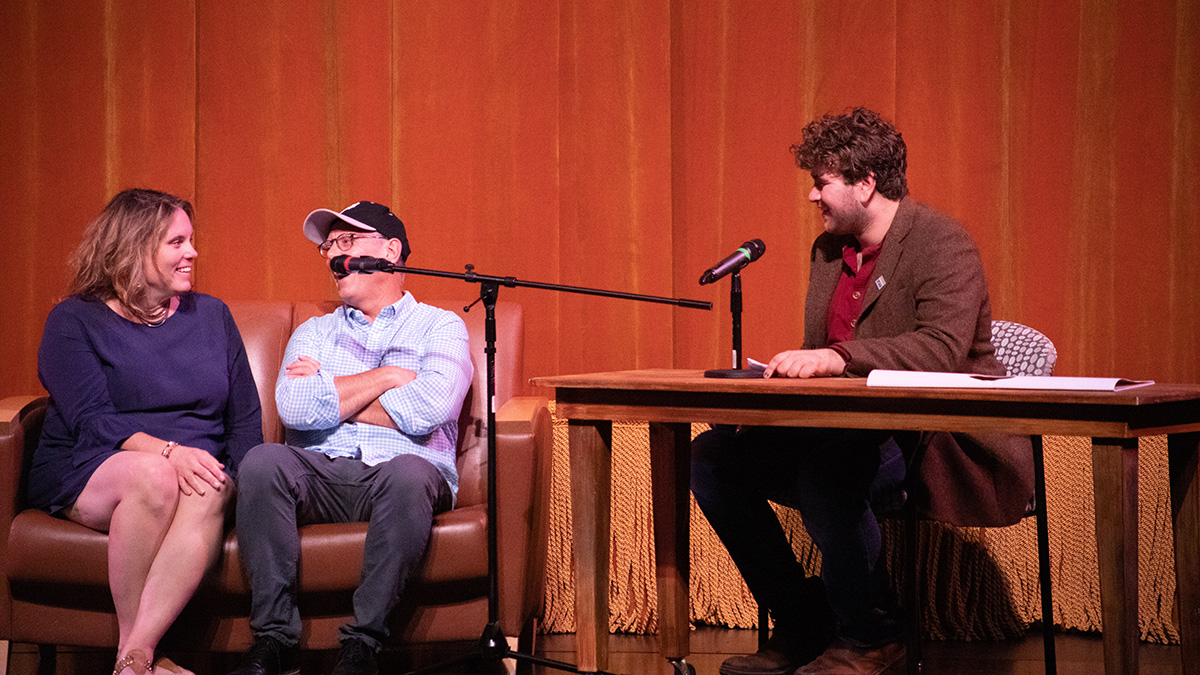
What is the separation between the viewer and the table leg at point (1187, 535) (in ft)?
6.31

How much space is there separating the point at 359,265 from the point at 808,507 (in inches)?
43.5

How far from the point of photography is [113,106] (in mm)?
3533

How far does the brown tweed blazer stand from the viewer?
7.00 ft

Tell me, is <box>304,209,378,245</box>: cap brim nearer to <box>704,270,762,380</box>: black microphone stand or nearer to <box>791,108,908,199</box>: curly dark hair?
<box>704,270,762,380</box>: black microphone stand

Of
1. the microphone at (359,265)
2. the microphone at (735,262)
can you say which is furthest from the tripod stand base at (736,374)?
the microphone at (359,265)

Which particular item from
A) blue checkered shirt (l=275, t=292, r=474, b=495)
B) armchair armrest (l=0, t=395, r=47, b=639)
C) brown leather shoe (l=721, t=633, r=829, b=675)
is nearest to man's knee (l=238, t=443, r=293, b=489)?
blue checkered shirt (l=275, t=292, r=474, b=495)

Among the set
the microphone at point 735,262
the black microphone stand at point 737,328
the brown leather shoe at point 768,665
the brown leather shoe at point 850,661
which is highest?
the microphone at point 735,262

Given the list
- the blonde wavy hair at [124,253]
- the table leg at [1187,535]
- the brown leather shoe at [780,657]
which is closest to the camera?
the table leg at [1187,535]

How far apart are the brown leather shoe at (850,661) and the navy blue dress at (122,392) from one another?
57.3 inches

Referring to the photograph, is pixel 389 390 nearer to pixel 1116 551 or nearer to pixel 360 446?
pixel 360 446

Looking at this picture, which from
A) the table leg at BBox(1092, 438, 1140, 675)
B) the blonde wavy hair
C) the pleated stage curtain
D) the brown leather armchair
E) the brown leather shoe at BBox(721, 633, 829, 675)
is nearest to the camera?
the table leg at BBox(1092, 438, 1140, 675)

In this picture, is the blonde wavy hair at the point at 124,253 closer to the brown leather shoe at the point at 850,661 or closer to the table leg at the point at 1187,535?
the brown leather shoe at the point at 850,661

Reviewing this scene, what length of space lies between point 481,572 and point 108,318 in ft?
3.56

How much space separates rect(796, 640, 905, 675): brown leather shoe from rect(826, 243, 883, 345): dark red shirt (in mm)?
685
